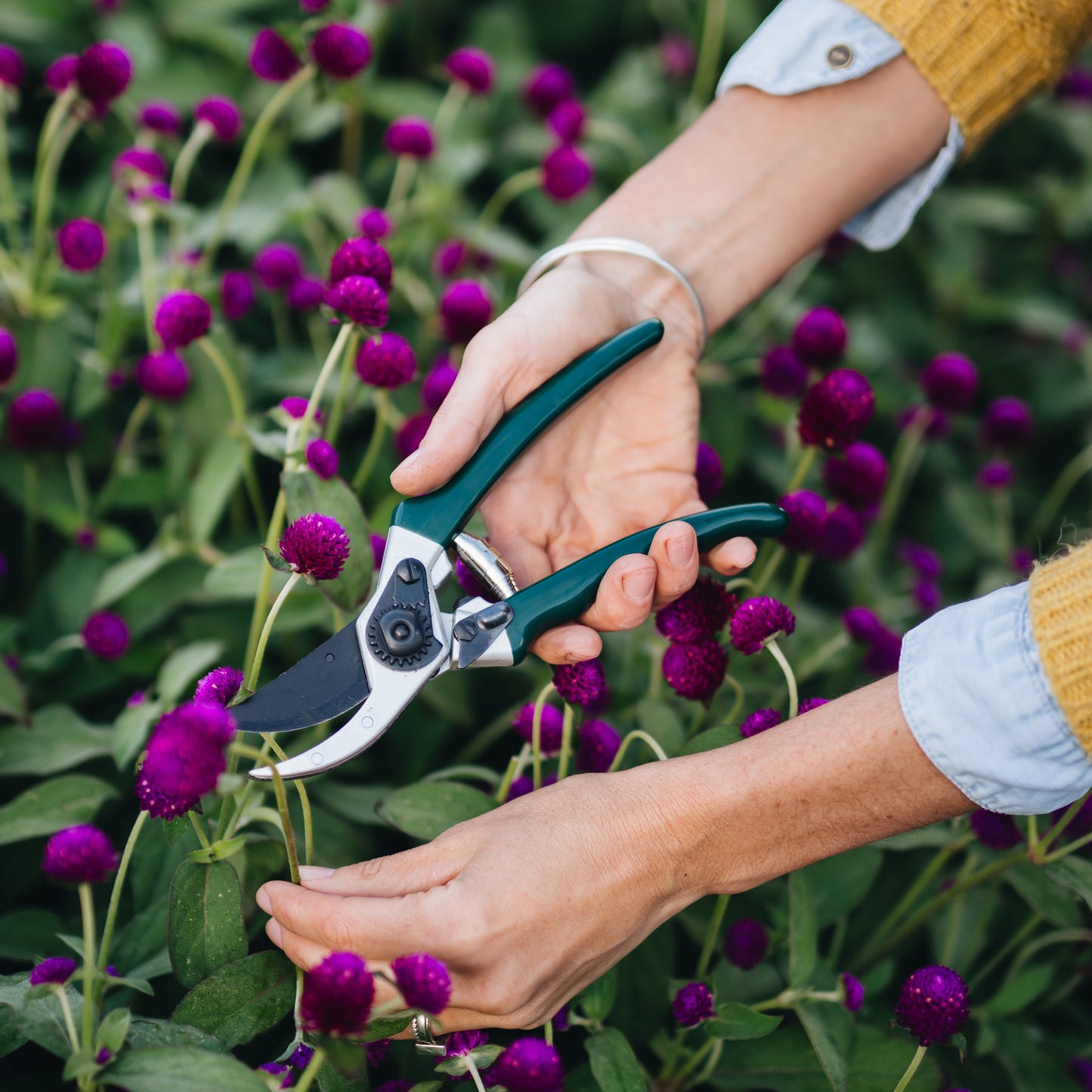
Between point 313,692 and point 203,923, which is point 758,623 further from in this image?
point 203,923

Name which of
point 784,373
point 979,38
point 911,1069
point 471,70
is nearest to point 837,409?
point 784,373

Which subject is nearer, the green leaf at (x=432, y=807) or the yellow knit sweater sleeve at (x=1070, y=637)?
the yellow knit sweater sleeve at (x=1070, y=637)

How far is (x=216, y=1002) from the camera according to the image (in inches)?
36.2

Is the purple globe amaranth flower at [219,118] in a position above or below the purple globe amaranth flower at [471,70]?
below

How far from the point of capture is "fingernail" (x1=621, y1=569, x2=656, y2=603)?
1.04m

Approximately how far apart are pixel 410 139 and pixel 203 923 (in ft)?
4.11

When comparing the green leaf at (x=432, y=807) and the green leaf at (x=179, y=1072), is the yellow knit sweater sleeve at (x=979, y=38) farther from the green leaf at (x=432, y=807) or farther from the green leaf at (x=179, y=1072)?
the green leaf at (x=179, y=1072)

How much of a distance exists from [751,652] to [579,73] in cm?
214

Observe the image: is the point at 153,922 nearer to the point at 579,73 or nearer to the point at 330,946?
the point at 330,946

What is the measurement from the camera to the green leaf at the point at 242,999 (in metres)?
0.91

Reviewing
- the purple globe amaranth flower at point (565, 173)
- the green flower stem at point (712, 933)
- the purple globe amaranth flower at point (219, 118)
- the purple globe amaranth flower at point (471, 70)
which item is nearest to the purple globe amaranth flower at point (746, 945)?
the green flower stem at point (712, 933)

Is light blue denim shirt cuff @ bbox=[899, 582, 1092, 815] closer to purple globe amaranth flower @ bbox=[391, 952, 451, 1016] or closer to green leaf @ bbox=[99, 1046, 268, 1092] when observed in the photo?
purple globe amaranth flower @ bbox=[391, 952, 451, 1016]

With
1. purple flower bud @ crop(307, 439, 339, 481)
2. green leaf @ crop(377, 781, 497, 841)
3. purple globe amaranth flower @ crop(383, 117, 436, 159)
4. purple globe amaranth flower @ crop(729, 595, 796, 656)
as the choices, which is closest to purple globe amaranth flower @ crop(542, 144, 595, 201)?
purple globe amaranth flower @ crop(383, 117, 436, 159)

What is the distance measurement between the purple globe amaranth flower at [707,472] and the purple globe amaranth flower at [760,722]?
36 centimetres
